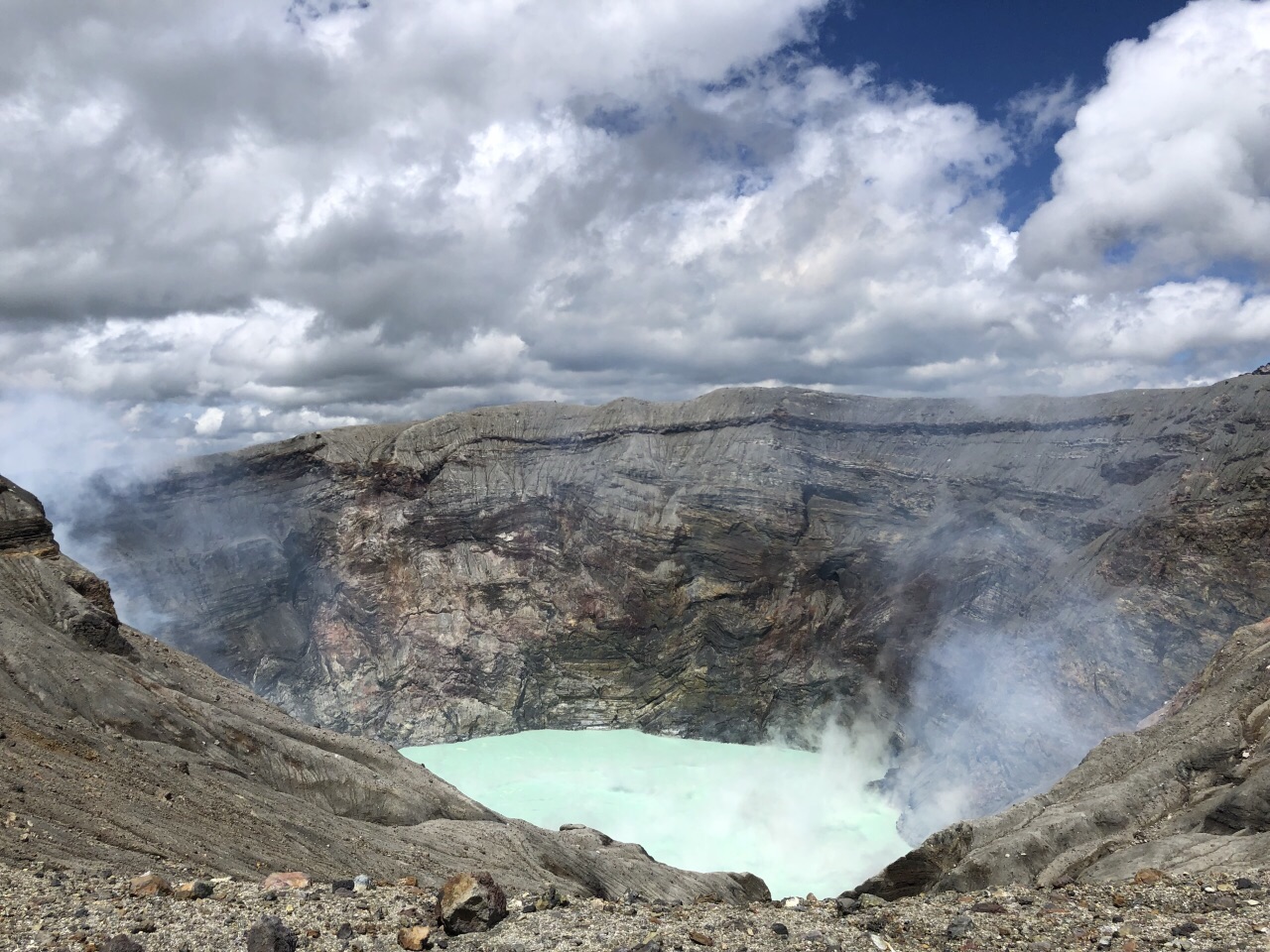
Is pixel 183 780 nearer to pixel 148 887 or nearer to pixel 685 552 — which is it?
pixel 148 887

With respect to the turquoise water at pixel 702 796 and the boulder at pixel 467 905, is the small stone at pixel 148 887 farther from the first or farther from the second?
the turquoise water at pixel 702 796

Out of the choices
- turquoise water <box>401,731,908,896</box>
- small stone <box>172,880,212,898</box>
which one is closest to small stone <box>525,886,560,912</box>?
small stone <box>172,880,212,898</box>

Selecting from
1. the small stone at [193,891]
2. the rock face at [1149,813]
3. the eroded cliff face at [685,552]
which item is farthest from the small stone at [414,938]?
the eroded cliff face at [685,552]

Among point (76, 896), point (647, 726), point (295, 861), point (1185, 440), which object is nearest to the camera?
point (76, 896)

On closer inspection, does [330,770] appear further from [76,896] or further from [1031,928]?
[1031,928]

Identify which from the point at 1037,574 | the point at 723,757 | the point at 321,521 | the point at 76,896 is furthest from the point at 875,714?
the point at 76,896

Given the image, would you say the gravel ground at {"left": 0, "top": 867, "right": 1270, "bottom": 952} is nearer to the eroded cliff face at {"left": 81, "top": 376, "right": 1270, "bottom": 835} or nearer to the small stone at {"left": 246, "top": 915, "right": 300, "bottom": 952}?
the small stone at {"left": 246, "top": 915, "right": 300, "bottom": 952}

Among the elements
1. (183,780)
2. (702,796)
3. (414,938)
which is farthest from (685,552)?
(414,938)
